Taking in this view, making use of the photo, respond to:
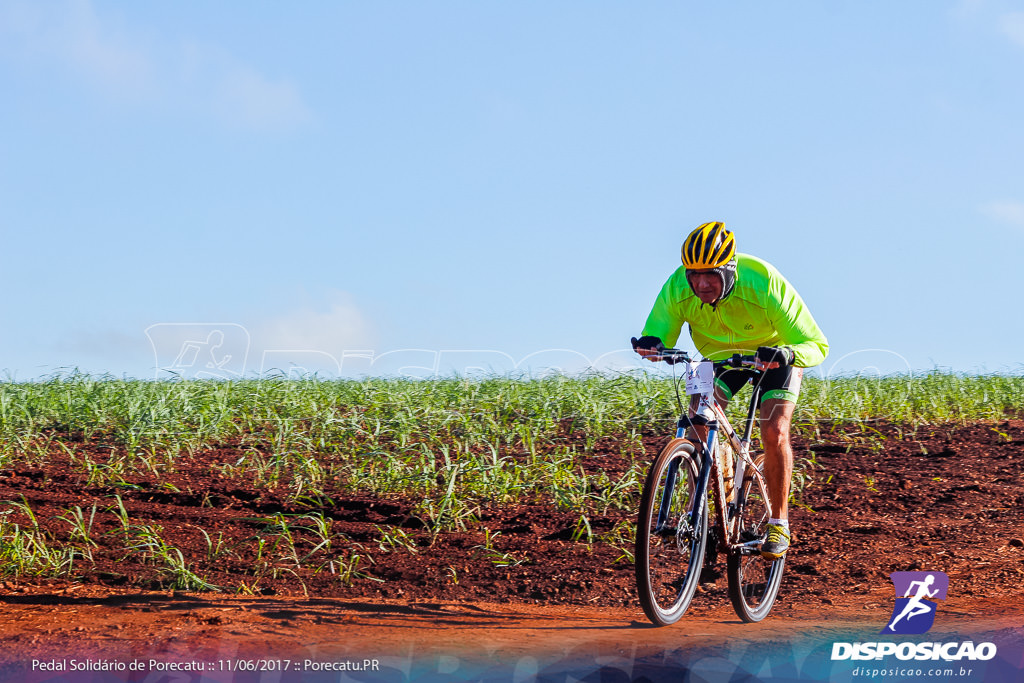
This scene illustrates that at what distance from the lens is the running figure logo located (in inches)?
205

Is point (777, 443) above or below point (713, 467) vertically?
above

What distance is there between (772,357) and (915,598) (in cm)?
212

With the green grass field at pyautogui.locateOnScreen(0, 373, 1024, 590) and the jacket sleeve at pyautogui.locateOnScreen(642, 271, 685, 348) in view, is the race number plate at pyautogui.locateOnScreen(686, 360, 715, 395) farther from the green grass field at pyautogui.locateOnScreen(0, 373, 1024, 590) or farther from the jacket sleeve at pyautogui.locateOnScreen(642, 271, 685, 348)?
the green grass field at pyautogui.locateOnScreen(0, 373, 1024, 590)

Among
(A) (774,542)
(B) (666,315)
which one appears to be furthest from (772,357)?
(A) (774,542)

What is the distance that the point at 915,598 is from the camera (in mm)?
5676

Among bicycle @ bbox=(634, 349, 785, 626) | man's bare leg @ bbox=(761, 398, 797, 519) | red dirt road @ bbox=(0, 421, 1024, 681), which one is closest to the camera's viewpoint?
red dirt road @ bbox=(0, 421, 1024, 681)

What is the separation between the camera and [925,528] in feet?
23.7

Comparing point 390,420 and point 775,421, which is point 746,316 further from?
point 390,420

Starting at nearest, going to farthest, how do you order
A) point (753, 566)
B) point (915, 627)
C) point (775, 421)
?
point (775, 421) → point (915, 627) → point (753, 566)

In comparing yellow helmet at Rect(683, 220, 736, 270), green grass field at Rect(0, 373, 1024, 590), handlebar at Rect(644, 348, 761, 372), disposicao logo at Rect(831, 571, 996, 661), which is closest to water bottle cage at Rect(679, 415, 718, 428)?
handlebar at Rect(644, 348, 761, 372)

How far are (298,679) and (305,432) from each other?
223 inches

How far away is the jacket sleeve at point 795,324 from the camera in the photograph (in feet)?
16.9

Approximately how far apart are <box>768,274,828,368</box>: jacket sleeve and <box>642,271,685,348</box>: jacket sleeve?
21.0 inches

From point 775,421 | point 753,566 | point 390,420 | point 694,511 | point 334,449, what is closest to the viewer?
point 694,511
